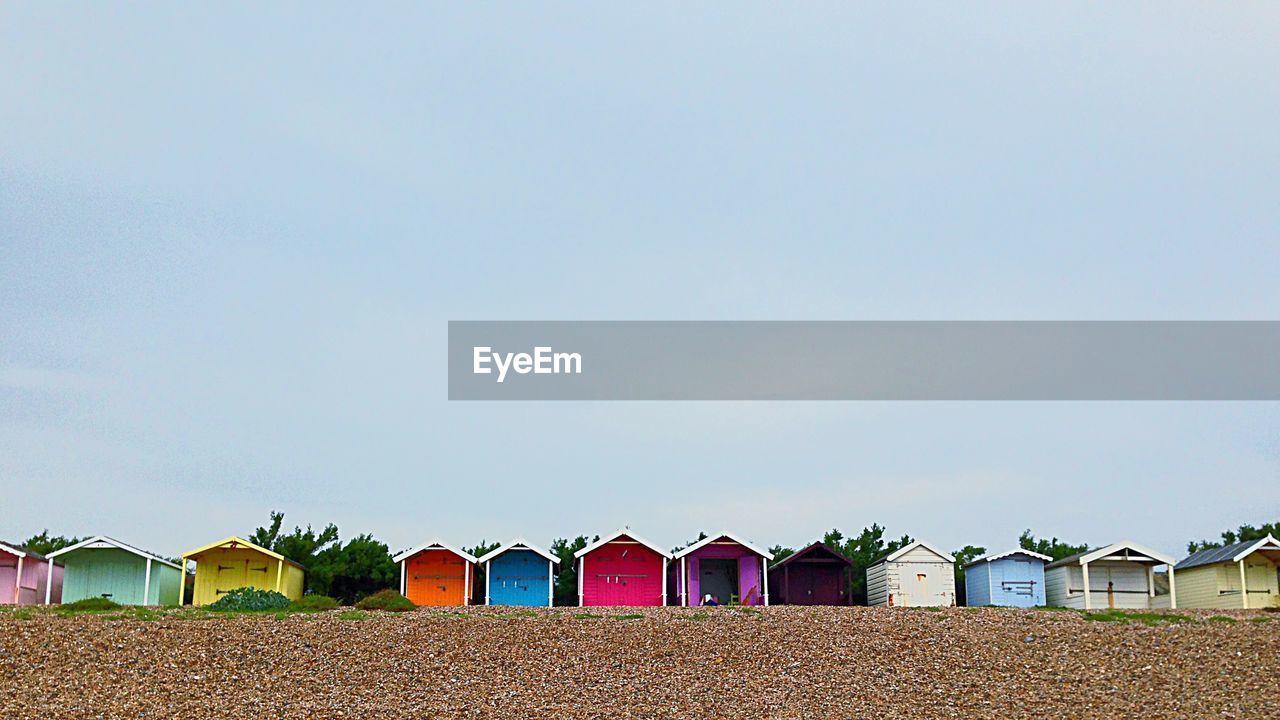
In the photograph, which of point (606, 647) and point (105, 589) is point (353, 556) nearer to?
point (105, 589)

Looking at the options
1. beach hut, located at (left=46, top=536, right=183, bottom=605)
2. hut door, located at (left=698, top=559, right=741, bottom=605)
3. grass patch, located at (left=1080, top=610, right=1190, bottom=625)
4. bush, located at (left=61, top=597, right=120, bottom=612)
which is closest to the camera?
grass patch, located at (left=1080, top=610, right=1190, bottom=625)

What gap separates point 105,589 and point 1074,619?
31861 mm

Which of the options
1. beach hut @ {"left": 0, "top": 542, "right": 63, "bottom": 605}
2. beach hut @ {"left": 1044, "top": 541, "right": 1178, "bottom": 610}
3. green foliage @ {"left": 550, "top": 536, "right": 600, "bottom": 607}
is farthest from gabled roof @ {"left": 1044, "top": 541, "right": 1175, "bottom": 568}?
beach hut @ {"left": 0, "top": 542, "right": 63, "bottom": 605}

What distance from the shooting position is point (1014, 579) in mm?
43344

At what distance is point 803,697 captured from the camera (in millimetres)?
24141

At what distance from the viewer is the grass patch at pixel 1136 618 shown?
31.0 meters

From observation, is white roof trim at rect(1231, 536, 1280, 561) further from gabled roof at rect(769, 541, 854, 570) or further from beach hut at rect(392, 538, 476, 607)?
beach hut at rect(392, 538, 476, 607)

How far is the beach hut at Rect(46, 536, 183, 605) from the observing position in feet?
138

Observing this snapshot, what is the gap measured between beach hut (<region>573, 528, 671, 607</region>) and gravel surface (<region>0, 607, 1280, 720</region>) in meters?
12.5

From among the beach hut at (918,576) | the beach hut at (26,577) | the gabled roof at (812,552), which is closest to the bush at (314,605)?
the beach hut at (26,577)

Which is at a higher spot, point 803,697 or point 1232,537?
point 1232,537

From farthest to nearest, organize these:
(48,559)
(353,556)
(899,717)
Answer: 1. (353,556)
2. (48,559)
3. (899,717)

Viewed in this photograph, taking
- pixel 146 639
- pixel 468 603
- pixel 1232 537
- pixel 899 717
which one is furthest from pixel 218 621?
pixel 1232 537

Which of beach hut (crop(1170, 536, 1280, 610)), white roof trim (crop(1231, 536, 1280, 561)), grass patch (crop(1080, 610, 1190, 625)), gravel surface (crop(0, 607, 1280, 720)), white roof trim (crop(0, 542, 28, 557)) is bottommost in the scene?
gravel surface (crop(0, 607, 1280, 720))
